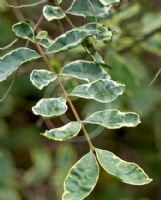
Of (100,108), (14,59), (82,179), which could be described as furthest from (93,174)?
(100,108)

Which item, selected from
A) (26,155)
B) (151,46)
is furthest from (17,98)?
(151,46)

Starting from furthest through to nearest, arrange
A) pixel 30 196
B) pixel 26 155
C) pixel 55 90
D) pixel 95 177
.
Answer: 1. pixel 26 155
2. pixel 30 196
3. pixel 55 90
4. pixel 95 177

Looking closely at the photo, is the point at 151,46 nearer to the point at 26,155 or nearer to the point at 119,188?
the point at 119,188

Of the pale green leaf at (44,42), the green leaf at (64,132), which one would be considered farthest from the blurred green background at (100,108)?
the green leaf at (64,132)

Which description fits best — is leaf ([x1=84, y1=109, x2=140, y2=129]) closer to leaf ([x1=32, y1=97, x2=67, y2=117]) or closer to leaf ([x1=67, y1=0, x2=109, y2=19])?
leaf ([x1=32, y1=97, x2=67, y2=117])

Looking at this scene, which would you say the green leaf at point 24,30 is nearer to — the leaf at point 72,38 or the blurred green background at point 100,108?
the leaf at point 72,38

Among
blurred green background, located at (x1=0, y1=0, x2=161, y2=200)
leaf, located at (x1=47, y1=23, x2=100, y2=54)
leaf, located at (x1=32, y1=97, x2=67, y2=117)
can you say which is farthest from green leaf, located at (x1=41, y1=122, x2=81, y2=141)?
blurred green background, located at (x1=0, y1=0, x2=161, y2=200)
